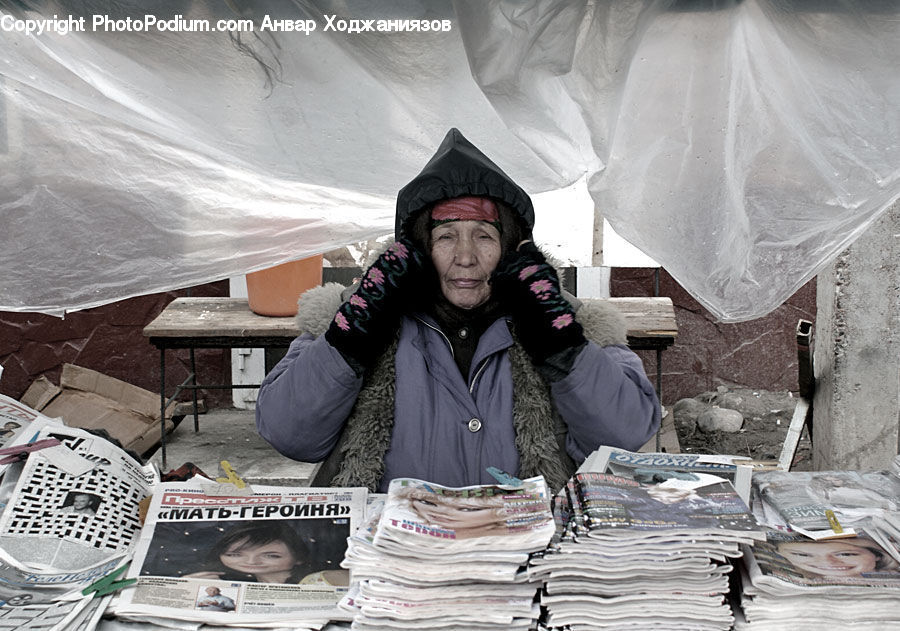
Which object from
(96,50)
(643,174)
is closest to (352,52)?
(96,50)

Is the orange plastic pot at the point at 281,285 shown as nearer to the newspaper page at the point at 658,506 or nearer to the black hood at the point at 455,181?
the black hood at the point at 455,181

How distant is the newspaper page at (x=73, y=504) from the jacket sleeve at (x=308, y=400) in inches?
13.3

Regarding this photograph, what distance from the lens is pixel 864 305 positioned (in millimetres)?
3217

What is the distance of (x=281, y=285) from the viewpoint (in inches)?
155

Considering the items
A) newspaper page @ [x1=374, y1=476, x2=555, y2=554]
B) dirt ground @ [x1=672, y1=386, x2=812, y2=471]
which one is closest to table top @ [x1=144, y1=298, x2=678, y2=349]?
dirt ground @ [x1=672, y1=386, x2=812, y2=471]

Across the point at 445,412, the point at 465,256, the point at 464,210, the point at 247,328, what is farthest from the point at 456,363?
the point at 247,328

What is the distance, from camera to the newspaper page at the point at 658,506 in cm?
126

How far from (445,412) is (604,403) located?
0.40m

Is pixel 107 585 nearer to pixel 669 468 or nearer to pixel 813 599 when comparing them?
pixel 669 468

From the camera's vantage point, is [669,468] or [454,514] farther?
[669,468]

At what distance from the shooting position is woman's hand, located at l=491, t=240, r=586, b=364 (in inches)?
74.3

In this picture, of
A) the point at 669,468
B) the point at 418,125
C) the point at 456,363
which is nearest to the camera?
the point at 669,468

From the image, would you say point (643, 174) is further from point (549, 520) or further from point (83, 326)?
point (83, 326)

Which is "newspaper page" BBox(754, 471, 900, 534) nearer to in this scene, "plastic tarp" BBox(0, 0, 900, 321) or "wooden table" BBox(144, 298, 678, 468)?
"plastic tarp" BBox(0, 0, 900, 321)
